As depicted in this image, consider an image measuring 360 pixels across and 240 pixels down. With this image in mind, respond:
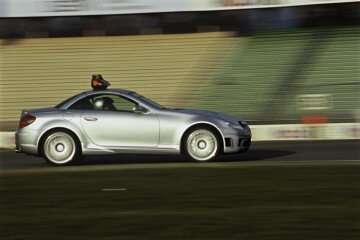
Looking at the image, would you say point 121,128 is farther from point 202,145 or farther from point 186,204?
point 186,204

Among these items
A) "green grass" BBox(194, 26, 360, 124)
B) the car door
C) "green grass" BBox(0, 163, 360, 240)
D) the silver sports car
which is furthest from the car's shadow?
"green grass" BBox(194, 26, 360, 124)

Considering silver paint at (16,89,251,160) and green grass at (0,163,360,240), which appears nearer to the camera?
green grass at (0,163,360,240)

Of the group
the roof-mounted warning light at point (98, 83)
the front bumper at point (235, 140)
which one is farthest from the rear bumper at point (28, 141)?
the front bumper at point (235, 140)

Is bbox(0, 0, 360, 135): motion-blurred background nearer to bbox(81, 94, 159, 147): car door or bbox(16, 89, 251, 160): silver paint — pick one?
bbox(16, 89, 251, 160): silver paint

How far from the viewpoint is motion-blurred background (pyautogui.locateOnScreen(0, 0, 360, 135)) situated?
77.6 ft

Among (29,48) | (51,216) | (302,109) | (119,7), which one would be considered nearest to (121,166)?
(51,216)

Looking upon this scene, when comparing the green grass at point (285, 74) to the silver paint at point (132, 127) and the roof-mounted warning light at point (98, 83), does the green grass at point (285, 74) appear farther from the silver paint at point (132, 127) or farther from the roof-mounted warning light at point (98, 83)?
the roof-mounted warning light at point (98, 83)

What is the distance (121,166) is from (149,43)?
15.6 meters

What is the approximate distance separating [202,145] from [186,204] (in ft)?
14.9

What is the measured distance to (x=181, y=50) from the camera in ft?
88.0

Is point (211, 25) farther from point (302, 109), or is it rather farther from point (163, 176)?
point (163, 176)

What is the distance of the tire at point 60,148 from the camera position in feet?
41.3

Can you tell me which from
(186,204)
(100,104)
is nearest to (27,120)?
(100,104)

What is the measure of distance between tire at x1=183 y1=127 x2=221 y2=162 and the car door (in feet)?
1.82
